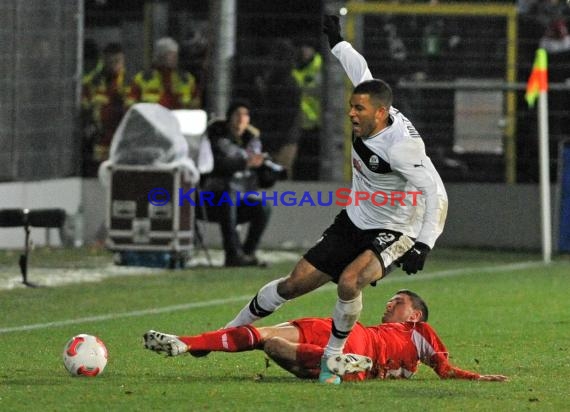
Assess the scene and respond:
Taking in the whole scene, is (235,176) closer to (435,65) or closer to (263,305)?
(435,65)

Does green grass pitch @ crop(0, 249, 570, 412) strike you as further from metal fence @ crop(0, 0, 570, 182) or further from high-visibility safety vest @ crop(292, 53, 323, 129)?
high-visibility safety vest @ crop(292, 53, 323, 129)

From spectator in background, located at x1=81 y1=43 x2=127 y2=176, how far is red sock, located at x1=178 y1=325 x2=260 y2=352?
12.0 meters

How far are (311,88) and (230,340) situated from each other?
490 inches

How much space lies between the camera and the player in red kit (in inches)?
368

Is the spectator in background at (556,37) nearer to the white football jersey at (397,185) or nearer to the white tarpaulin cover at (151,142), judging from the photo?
the white tarpaulin cover at (151,142)

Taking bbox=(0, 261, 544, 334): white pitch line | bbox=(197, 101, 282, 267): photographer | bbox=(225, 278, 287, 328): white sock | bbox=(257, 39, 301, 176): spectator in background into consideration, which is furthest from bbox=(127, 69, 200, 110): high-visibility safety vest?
bbox=(225, 278, 287, 328): white sock

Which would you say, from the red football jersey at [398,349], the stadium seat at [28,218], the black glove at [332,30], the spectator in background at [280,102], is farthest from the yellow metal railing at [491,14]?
the red football jersey at [398,349]

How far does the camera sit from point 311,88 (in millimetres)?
21625

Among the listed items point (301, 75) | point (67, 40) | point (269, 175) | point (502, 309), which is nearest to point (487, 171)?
point (301, 75)

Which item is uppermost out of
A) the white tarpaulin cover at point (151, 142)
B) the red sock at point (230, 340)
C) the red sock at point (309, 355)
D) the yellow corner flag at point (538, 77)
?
the yellow corner flag at point (538, 77)

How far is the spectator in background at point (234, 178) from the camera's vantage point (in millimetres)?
17938

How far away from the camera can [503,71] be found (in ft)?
70.9

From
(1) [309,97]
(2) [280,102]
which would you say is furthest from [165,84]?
(1) [309,97]

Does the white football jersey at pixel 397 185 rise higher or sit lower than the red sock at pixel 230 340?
higher
